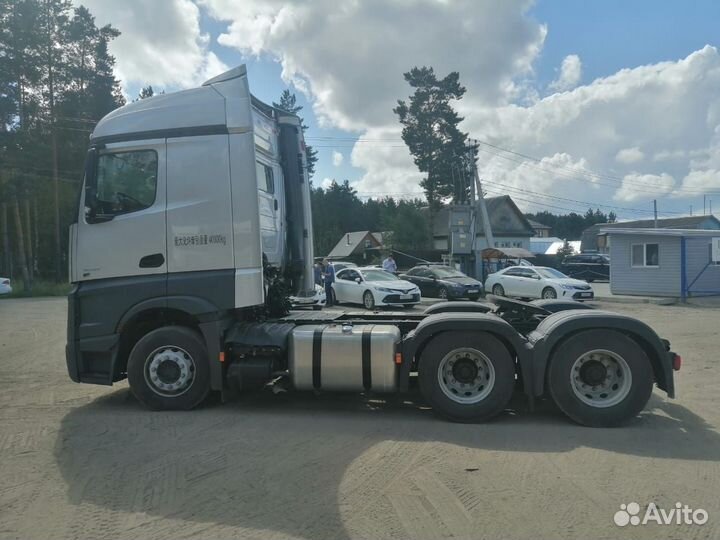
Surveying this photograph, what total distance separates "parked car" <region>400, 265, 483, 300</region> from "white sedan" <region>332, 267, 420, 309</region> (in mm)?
2746

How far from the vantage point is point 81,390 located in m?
7.64

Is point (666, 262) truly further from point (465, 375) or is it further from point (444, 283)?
point (465, 375)

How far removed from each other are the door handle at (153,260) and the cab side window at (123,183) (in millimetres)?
578

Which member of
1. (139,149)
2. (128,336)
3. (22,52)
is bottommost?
(128,336)

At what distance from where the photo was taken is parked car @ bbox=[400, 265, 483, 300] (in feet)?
72.8

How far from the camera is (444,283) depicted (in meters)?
22.7

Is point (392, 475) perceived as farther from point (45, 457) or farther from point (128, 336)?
point (128, 336)

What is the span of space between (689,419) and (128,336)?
21.5 ft

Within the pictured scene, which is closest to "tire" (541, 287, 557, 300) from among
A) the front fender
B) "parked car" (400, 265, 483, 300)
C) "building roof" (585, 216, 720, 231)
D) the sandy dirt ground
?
"parked car" (400, 265, 483, 300)

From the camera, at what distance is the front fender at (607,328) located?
18.7ft

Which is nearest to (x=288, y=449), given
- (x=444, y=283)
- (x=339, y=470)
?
(x=339, y=470)

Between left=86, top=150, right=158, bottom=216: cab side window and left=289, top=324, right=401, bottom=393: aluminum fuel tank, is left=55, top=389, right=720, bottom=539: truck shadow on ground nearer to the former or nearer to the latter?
left=289, top=324, right=401, bottom=393: aluminum fuel tank

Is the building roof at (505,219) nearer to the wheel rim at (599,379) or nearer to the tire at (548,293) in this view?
the tire at (548,293)

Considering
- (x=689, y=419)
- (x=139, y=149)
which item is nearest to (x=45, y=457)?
(x=139, y=149)
